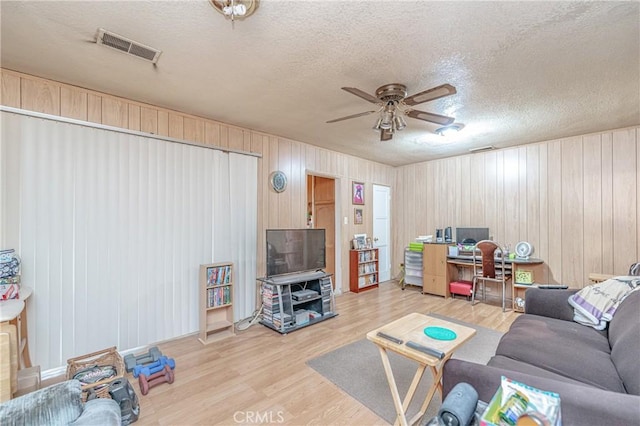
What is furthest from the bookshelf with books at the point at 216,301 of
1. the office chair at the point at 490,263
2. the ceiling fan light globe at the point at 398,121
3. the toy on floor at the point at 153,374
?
the office chair at the point at 490,263

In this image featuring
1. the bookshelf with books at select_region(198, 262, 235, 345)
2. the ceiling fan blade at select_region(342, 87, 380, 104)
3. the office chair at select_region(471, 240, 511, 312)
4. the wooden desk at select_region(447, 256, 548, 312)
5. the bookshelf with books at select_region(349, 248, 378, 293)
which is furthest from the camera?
the bookshelf with books at select_region(349, 248, 378, 293)

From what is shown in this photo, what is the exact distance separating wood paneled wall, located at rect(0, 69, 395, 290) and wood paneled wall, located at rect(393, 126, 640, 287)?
63.1 inches

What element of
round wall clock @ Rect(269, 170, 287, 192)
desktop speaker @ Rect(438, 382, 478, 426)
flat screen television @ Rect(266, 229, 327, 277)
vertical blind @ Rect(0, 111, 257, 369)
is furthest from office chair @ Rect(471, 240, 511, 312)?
vertical blind @ Rect(0, 111, 257, 369)

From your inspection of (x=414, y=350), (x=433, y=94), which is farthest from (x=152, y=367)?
(x=433, y=94)

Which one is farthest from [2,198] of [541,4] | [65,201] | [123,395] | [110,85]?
[541,4]

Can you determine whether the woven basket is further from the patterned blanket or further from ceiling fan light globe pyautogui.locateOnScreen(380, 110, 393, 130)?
the patterned blanket

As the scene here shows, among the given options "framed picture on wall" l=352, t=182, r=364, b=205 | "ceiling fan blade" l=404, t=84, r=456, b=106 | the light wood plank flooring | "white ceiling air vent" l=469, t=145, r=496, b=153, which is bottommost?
the light wood plank flooring

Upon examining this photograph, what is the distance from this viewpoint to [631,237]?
374 cm

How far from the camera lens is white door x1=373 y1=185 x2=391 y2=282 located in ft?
19.2

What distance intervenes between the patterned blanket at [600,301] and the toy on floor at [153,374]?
351 cm

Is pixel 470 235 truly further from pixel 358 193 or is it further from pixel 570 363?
pixel 570 363

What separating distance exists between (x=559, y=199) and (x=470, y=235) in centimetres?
Answer: 138

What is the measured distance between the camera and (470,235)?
5.07 metres

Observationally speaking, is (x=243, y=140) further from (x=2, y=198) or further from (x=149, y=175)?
(x=2, y=198)
